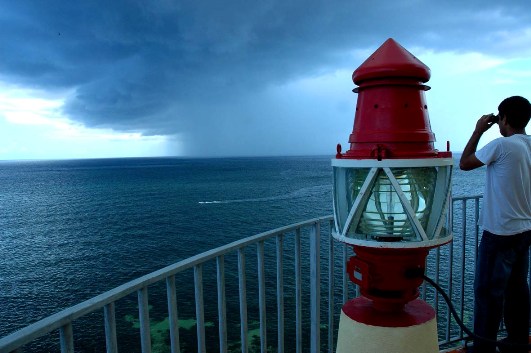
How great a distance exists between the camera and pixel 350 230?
1730mm

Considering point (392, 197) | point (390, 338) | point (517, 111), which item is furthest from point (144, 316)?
point (517, 111)

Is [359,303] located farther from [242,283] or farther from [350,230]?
[242,283]

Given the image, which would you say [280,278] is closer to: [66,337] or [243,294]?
[243,294]

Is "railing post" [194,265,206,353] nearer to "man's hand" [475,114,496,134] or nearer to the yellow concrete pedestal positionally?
the yellow concrete pedestal

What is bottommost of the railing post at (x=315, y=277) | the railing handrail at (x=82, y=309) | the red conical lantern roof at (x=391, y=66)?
the railing post at (x=315, y=277)

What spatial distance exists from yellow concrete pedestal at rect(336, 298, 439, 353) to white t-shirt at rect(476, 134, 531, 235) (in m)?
1.11

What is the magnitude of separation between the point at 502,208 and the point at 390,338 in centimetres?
137

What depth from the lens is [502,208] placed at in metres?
2.49

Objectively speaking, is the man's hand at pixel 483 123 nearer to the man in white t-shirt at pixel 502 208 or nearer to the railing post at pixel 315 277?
the man in white t-shirt at pixel 502 208

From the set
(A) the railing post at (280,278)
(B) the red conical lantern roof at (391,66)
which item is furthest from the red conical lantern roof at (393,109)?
(A) the railing post at (280,278)

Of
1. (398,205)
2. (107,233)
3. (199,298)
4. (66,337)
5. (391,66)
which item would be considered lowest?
(107,233)

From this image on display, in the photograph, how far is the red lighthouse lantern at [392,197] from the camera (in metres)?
1.63

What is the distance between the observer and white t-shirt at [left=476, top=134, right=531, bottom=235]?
240cm

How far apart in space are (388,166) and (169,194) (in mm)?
67721
